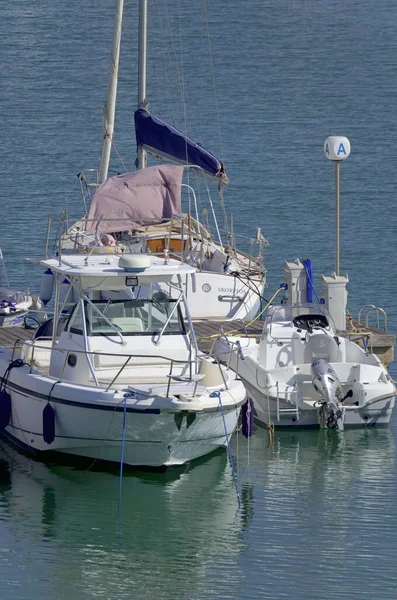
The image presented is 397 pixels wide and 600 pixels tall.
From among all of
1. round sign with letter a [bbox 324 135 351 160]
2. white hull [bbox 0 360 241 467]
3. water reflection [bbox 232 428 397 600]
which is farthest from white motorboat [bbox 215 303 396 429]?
round sign with letter a [bbox 324 135 351 160]

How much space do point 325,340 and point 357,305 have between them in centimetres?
827

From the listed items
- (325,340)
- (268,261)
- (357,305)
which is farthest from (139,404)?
(268,261)

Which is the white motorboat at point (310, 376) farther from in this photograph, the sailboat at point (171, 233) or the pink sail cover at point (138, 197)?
the pink sail cover at point (138, 197)

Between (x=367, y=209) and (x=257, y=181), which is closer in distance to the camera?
(x=367, y=209)

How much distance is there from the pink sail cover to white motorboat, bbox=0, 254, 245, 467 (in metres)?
5.28

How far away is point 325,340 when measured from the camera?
20859 mm

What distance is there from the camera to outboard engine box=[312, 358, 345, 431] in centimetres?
1969

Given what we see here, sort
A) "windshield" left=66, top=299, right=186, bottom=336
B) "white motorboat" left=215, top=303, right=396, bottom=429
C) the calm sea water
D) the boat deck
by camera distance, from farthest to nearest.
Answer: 1. the boat deck
2. "white motorboat" left=215, top=303, right=396, bottom=429
3. "windshield" left=66, top=299, right=186, bottom=336
4. the calm sea water

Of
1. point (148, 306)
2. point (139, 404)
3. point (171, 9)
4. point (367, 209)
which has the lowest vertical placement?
point (139, 404)

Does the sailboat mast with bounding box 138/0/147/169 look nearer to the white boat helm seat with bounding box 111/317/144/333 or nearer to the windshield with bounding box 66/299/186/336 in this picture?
the windshield with bounding box 66/299/186/336

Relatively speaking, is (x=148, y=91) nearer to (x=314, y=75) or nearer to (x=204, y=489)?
(x=314, y=75)

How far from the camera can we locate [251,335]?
2203cm

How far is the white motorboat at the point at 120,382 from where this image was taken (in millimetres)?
17203

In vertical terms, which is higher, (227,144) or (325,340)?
(227,144)
